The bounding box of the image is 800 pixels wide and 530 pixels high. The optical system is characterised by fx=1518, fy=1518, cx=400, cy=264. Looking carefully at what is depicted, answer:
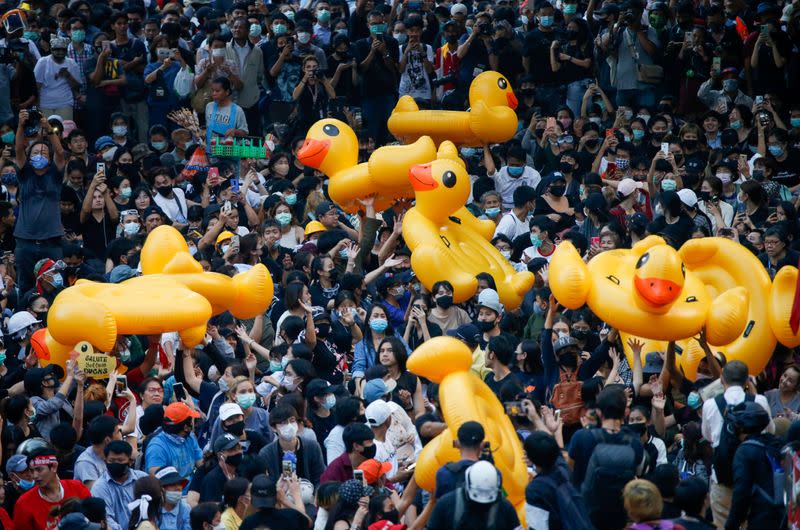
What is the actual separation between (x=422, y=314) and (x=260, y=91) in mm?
6374

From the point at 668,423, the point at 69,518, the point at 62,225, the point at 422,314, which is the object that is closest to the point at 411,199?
the point at 422,314

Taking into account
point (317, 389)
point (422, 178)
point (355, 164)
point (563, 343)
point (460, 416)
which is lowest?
point (563, 343)

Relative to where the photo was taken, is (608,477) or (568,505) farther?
(608,477)

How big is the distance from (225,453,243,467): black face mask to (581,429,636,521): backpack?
7.68 feet

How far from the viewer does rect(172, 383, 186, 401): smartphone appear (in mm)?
11484

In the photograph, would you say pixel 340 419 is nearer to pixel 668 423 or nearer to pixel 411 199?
pixel 668 423

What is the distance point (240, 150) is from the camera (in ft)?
54.0

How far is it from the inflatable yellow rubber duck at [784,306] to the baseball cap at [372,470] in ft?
12.5

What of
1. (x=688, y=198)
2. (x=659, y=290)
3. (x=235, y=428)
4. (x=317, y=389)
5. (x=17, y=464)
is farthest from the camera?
(x=688, y=198)

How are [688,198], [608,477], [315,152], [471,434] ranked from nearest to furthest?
[471,434] → [608,477] → [688,198] → [315,152]

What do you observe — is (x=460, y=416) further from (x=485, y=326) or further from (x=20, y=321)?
(x=20, y=321)

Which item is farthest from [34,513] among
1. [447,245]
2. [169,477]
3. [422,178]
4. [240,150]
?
[240,150]

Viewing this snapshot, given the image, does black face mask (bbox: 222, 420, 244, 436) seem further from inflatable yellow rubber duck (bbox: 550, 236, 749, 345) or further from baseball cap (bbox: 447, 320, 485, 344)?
inflatable yellow rubber duck (bbox: 550, 236, 749, 345)

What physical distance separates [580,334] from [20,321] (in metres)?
4.64
